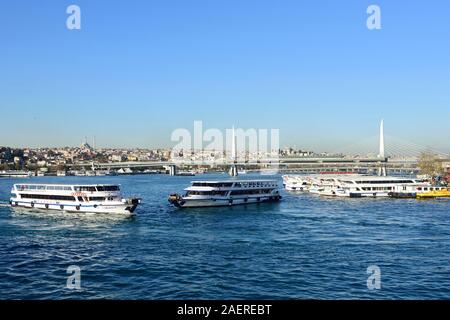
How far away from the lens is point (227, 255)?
15.2 m

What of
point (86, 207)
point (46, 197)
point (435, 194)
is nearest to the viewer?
point (86, 207)

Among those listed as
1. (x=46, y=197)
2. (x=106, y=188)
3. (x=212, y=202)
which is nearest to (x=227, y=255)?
(x=106, y=188)

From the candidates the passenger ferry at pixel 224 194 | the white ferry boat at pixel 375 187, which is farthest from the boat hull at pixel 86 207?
the white ferry boat at pixel 375 187

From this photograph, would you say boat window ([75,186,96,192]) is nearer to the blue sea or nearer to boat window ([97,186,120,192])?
boat window ([97,186,120,192])

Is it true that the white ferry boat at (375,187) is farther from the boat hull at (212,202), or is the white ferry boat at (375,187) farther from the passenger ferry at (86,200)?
the passenger ferry at (86,200)

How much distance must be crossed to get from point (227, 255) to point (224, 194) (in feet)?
54.1

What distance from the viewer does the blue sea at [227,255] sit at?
438 inches

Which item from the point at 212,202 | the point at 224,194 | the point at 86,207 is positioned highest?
the point at 224,194

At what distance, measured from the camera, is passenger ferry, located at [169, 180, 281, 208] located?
30.1 metres

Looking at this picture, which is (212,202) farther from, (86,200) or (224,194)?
(86,200)

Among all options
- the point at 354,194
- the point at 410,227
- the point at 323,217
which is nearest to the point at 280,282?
the point at 410,227

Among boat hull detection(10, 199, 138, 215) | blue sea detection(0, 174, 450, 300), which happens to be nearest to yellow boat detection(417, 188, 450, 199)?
blue sea detection(0, 174, 450, 300)

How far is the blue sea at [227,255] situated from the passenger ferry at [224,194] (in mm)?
3457
